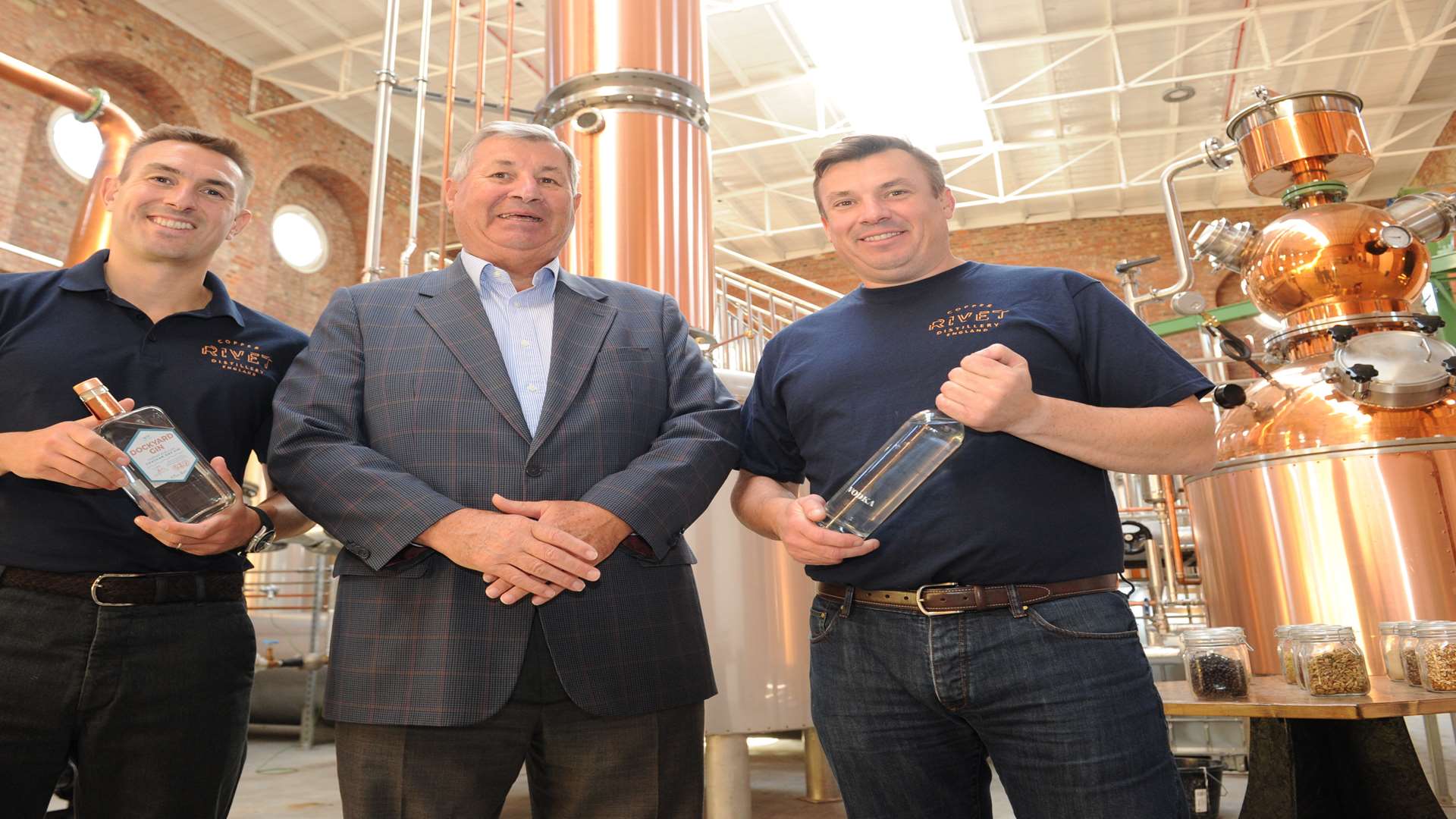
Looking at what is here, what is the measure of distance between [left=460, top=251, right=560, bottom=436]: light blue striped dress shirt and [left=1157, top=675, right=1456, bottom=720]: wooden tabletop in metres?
1.20

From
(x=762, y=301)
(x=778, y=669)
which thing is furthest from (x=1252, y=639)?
(x=762, y=301)

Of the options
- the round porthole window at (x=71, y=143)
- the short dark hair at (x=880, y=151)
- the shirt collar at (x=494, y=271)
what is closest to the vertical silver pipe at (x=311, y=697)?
the shirt collar at (x=494, y=271)

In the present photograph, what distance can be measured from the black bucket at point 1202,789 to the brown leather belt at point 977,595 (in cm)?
210

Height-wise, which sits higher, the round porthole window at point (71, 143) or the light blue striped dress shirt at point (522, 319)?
the round porthole window at point (71, 143)

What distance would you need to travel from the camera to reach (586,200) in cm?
275

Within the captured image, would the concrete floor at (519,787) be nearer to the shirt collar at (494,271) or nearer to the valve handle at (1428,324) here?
the valve handle at (1428,324)

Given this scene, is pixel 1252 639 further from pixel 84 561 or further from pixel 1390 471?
pixel 84 561

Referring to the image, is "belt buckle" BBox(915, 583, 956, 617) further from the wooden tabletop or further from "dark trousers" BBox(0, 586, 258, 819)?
"dark trousers" BBox(0, 586, 258, 819)

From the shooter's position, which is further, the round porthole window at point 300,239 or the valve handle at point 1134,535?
the round porthole window at point 300,239

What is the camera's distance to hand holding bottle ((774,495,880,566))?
4.34ft

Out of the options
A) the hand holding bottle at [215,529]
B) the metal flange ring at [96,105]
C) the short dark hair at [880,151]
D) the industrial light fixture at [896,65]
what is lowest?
the hand holding bottle at [215,529]

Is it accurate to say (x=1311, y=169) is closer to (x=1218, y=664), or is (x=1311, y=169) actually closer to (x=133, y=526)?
(x=1218, y=664)

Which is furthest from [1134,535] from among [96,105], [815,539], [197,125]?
[197,125]

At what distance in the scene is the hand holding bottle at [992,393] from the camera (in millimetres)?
1228
